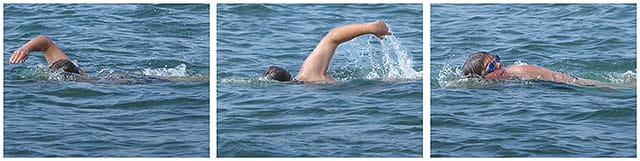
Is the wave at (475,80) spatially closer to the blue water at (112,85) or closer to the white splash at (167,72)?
the blue water at (112,85)

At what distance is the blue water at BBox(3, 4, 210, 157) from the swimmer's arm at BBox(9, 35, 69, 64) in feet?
0.15

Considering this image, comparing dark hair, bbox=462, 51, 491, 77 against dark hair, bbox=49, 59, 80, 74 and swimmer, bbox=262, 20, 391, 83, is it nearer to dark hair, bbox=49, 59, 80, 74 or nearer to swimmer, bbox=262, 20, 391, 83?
swimmer, bbox=262, 20, 391, 83

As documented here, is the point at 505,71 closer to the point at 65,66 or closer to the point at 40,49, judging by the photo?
the point at 65,66

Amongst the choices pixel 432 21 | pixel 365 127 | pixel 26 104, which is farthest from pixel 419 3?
pixel 26 104

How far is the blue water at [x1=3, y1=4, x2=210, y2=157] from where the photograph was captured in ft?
24.1

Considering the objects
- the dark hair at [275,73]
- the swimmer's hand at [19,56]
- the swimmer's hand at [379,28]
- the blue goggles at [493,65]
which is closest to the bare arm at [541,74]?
the blue goggles at [493,65]

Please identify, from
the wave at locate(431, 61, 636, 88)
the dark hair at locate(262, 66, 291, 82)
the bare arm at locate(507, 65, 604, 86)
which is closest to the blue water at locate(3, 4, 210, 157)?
the dark hair at locate(262, 66, 291, 82)

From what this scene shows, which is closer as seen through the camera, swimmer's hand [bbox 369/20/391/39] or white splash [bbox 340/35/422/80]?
swimmer's hand [bbox 369/20/391/39]

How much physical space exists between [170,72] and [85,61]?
0.47 meters

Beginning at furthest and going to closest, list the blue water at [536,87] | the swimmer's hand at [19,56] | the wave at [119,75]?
the wave at [119,75] < the swimmer's hand at [19,56] < the blue water at [536,87]

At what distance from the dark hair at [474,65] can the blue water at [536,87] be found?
0.14 ft

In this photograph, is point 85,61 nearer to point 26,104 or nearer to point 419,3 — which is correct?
point 26,104

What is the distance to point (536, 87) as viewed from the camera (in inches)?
306

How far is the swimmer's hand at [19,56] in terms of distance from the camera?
7477 millimetres
